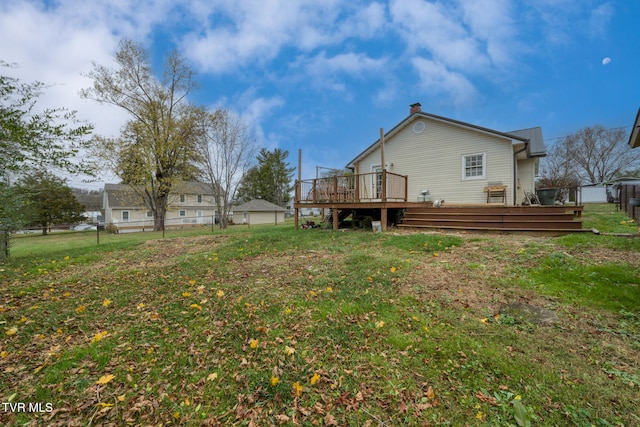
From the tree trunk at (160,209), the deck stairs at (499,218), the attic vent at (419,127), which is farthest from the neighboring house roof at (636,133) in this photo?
the tree trunk at (160,209)

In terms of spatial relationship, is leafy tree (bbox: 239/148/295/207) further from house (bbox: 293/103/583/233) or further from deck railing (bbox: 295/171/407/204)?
deck railing (bbox: 295/171/407/204)

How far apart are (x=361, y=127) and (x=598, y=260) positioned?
22.7 metres

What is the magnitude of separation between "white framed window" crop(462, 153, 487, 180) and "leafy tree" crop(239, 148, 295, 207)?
36267 mm

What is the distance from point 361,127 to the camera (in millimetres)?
25250

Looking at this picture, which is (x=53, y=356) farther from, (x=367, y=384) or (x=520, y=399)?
(x=520, y=399)

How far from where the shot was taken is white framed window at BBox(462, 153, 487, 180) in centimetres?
1088

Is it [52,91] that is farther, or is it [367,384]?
[52,91]

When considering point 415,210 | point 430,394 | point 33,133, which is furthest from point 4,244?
point 415,210

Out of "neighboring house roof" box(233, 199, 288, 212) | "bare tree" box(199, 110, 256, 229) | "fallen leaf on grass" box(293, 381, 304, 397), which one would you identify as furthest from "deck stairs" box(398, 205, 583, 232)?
"neighboring house roof" box(233, 199, 288, 212)

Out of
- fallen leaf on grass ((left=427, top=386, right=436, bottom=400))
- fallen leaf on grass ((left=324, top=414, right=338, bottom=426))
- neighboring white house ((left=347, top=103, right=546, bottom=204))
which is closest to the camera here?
fallen leaf on grass ((left=324, top=414, right=338, bottom=426))

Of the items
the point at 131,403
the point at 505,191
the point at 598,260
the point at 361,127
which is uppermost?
the point at 361,127

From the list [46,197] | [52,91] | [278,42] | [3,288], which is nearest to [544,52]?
[278,42]

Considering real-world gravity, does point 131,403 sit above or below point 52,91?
below

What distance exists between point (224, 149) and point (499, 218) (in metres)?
22.0
